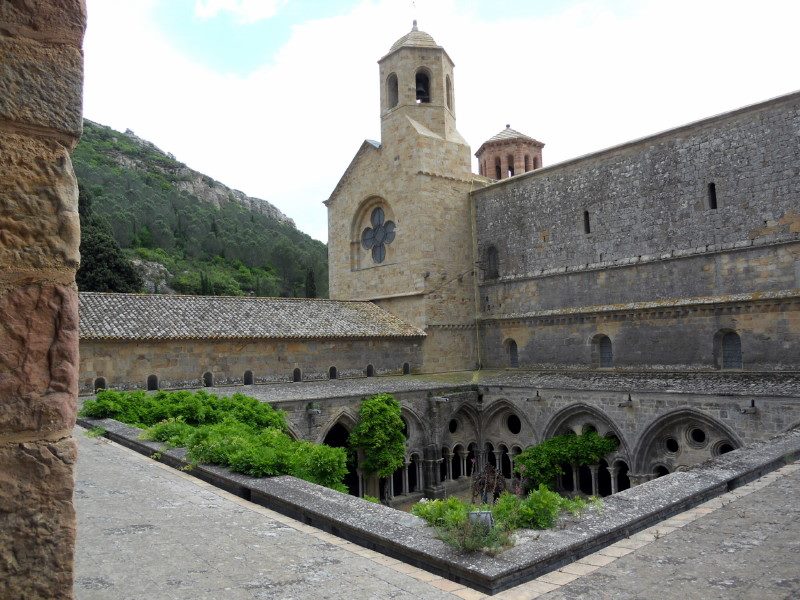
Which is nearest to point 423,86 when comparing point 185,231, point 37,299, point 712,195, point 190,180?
point 712,195

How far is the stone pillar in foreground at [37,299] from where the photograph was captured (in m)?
1.60

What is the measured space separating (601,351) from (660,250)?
3.62 metres

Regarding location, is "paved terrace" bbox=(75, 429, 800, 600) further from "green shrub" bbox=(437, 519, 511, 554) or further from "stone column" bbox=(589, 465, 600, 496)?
"stone column" bbox=(589, 465, 600, 496)

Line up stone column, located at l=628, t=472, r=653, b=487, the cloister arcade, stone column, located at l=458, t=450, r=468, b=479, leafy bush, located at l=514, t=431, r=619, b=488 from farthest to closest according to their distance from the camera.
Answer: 1. stone column, located at l=458, t=450, r=468, b=479
2. leafy bush, located at l=514, t=431, r=619, b=488
3. stone column, located at l=628, t=472, r=653, b=487
4. the cloister arcade

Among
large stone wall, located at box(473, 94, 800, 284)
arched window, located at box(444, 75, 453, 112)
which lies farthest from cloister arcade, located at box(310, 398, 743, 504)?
arched window, located at box(444, 75, 453, 112)

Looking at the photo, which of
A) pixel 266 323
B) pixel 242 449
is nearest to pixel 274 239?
pixel 266 323

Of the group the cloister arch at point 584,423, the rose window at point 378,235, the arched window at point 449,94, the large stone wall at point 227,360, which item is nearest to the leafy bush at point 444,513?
the cloister arch at point 584,423

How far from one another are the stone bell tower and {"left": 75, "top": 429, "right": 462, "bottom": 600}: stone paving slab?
16041 mm

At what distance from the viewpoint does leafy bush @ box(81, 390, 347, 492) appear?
7.12m

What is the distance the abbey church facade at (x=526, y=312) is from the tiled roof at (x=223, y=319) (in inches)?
3.3

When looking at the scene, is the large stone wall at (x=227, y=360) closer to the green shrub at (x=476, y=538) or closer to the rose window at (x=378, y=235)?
the rose window at (x=378, y=235)

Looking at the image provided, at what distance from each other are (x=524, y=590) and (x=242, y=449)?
168 inches

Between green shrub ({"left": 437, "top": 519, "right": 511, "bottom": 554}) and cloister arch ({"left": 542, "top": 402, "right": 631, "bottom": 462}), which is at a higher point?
green shrub ({"left": 437, "top": 519, "right": 511, "bottom": 554})

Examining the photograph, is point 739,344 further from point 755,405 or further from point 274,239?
point 274,239
